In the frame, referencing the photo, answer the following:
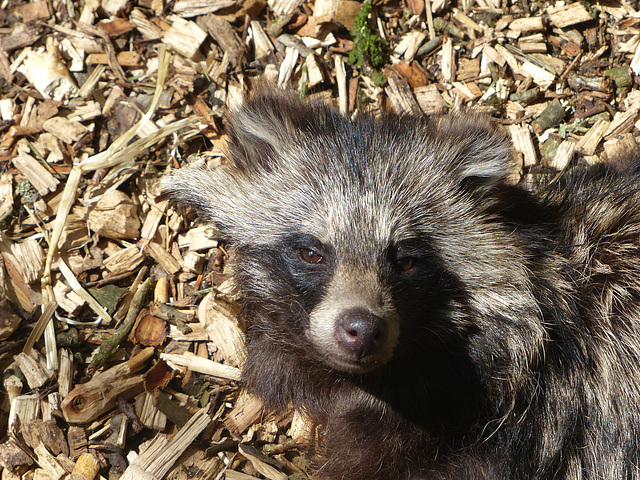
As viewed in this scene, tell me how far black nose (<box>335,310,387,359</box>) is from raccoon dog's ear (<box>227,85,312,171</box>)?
1.30 metres

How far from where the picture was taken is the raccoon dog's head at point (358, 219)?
3.75 metres

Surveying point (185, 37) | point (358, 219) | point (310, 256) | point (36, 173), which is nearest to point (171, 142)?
point (185, 37)

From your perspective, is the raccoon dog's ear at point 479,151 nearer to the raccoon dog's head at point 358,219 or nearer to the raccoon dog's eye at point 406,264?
the raccoon dog's head at point 358,219

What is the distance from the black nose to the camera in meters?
3.45

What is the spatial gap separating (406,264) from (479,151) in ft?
2.97

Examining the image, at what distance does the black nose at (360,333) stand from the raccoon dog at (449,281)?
317 millimetres

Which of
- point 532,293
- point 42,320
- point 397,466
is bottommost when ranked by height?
point 397,466

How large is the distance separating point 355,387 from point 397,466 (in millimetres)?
579

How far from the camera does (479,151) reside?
4.12m

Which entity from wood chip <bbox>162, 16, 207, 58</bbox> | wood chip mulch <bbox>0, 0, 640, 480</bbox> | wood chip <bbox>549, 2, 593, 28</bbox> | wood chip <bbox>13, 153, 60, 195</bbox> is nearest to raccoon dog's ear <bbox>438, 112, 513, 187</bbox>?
wood chip mulch <bbox>0, 0, 640, 480</bbox>

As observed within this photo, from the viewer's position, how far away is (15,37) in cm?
564

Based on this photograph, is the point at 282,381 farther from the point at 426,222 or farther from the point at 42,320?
the point at 42,320

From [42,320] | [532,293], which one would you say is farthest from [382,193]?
[42,320]

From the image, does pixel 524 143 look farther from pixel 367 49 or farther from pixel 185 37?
pixel 185 37
